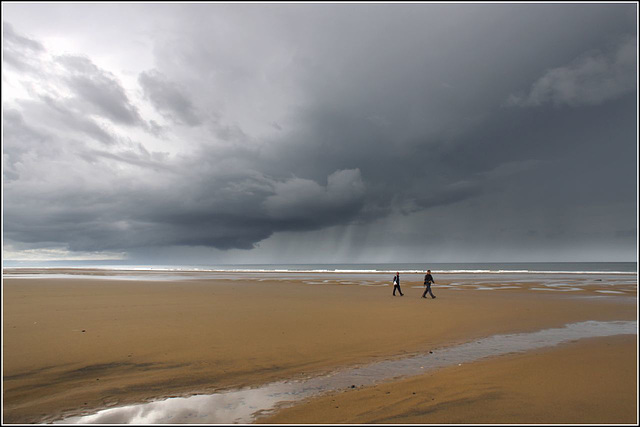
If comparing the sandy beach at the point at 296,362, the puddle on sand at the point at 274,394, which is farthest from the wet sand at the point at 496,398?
the puddle on sand at the point at 274,394

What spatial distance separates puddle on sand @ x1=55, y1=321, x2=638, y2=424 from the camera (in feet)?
19.2

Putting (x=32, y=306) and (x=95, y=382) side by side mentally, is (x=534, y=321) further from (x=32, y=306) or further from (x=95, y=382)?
(x=32, y=306)

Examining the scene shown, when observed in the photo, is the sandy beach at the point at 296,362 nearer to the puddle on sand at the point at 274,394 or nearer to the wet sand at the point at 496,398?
the wet sand at the point at 496,398

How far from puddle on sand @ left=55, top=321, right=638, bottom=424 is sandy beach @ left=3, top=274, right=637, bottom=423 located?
406mm

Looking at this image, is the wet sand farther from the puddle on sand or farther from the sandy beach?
the puddle on sand

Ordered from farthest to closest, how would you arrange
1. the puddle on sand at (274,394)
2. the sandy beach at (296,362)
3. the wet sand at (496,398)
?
the sandy beach at (296,362) → the puddle on sand at (274,394) → the wet sand at (496,398)

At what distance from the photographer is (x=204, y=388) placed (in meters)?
7.29

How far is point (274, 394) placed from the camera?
6973 millimetres

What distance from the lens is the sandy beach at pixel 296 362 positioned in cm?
616

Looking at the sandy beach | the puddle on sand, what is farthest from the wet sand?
the puddle on sand

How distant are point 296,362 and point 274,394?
2242 millimetres

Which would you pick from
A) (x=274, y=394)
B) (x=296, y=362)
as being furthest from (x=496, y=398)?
(x=296, y=362)

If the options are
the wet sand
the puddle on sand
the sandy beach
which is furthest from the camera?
the sandy beach

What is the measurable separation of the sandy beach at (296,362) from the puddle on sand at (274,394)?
406mm
